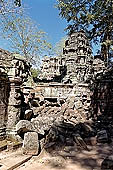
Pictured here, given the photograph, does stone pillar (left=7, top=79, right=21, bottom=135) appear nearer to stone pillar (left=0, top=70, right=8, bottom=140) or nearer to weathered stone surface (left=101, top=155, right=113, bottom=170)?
stone pillar (left=0, top=70, right=8, bottom=140)

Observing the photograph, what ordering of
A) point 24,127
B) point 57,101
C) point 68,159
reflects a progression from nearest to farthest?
point 68,159
point 24,127
point 57,101

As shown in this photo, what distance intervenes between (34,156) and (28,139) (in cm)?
49

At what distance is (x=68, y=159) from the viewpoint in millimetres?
4152

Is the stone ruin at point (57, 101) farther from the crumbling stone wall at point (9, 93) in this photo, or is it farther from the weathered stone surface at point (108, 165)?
→ the weathered stone surface at point (108, 165)

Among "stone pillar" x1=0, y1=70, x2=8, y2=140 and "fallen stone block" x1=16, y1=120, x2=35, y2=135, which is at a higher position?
"stone pillar" x1=0, y1=70, x2=8, y2=140

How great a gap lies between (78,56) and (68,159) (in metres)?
18.0

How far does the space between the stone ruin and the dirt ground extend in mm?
311

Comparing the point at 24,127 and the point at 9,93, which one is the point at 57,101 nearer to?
the point at 9,93

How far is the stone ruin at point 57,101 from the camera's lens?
4.83 m

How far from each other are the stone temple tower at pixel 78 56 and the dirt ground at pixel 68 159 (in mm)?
15347

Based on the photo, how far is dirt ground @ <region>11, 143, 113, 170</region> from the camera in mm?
3679

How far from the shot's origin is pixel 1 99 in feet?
15.7

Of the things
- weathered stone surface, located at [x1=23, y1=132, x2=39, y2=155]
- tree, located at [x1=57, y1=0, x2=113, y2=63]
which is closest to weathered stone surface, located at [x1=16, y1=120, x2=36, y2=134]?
weathered stone surface, located at [x1=23, y1=132, x2=39, y2=155]

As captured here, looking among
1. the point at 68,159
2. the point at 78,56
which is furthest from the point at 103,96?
the point at 78,56
